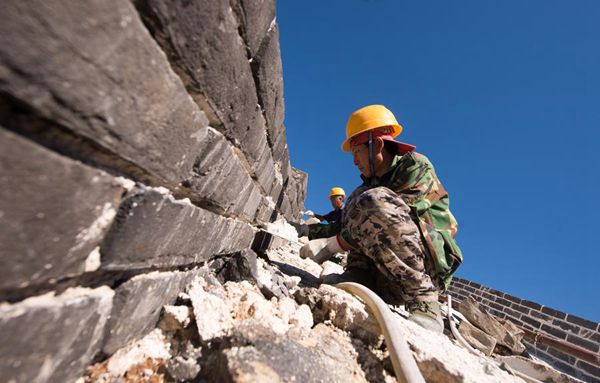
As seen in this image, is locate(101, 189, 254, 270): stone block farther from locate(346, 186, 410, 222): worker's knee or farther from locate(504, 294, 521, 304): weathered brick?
locate(504, 294, 521, 304): weathered brick

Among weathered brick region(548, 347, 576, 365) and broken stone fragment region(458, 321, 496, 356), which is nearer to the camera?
broken stone fragment region(458, 321, 496, 356)

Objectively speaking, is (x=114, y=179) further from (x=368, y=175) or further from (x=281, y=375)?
(x=368, y=175)

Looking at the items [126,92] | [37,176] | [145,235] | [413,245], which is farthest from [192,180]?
[413,245]

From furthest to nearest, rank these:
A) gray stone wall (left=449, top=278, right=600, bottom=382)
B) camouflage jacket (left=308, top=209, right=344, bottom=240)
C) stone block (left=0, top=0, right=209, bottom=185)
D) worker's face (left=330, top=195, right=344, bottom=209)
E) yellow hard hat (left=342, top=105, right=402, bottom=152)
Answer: worker's face (left=330, top=195, right=344, bottom=209) → gray stone wall (left=449, top=278, right=600, bottom=382) → camouflage jacket (left=308, top=209, right=344, bottom=240) → yellow hard hat (left=342, top=105, right=402, bottom=152) → stone block (left=0, top=0, right=209, bottom=185)

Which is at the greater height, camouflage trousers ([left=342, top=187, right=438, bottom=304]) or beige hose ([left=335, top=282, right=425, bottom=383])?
camouflage trousers ([left=342, top=187, right=438, bottom=304])

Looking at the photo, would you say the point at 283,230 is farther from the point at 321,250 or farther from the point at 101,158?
the point at 101,158

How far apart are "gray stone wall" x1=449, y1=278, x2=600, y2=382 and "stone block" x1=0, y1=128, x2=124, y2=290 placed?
310 inches

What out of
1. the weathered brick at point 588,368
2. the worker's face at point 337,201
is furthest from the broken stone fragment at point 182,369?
the weathered brick at point 588,368

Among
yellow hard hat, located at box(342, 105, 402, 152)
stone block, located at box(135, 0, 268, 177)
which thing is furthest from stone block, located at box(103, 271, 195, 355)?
yellow hard hat, located at box(342, 105, 402, 152)

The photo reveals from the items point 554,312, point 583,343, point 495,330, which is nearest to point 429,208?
point 495,330

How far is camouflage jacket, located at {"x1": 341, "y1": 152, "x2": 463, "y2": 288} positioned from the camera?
2.34 metres

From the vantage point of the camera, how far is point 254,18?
1.15 metres

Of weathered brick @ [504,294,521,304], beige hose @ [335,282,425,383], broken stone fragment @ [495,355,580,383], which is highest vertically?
weathered brick @ [504,294,521,304]

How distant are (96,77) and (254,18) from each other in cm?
77
